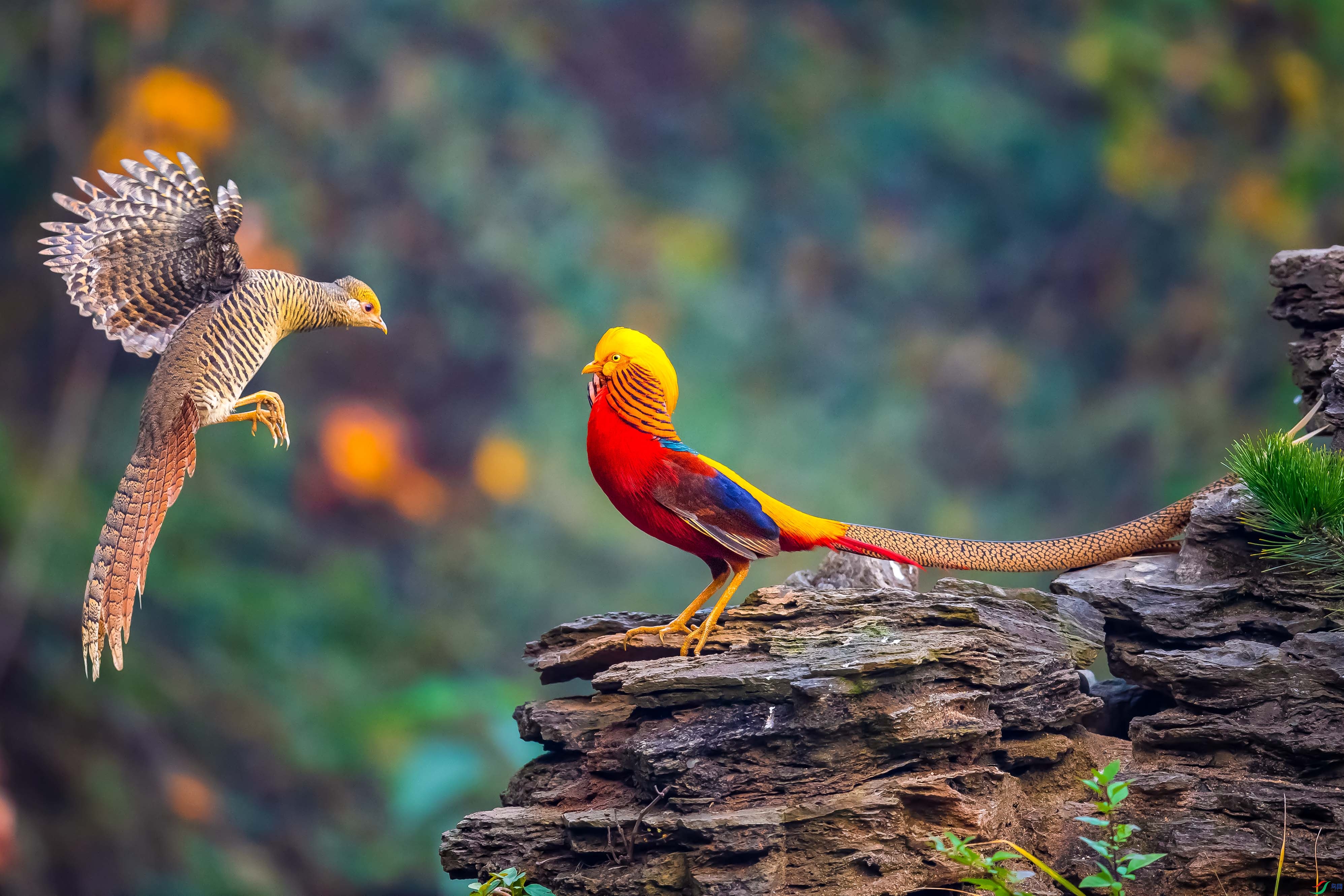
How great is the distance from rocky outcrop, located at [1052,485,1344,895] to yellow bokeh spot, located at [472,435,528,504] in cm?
287

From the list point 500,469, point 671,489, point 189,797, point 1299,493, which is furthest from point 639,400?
point 189,797

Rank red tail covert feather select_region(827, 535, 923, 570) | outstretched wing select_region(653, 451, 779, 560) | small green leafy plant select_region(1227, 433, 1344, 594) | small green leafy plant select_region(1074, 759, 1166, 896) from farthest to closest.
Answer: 1. red tail covert feather select_region(827, 535, 923, 570)
2. outstretched wing select_region(653, 451, 779, 560)
3. small green leafy plant select_region(1227, 433, 1344, 594)
4. small green leafy plant select_region(1074, 759, 1166, 896)

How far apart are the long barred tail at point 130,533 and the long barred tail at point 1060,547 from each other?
6.62 feet

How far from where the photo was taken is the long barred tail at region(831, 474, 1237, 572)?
11.4ft

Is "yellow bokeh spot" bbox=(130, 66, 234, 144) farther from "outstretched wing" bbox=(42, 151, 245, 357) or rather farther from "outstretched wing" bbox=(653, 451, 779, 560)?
"outstretched wing" bbox=(653, 451, 779, 560)

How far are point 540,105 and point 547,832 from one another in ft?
12.4

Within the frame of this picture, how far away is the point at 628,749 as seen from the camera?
112 inches

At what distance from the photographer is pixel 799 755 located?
9.20 feet

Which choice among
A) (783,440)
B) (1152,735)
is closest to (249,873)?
(783,440)

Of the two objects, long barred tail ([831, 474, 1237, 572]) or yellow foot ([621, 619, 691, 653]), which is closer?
yellow foot ([621, 619, 691, 653])

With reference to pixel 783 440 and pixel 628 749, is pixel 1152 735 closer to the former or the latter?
pixel 628 749

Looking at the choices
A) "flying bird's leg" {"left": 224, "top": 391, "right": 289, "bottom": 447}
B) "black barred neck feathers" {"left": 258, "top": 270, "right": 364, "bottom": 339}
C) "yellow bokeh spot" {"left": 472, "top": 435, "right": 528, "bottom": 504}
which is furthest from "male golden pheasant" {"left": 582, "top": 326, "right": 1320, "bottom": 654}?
"yellow bokeh spot" {"left": 472, "top": 435, "right": 528, "bottom": 504}

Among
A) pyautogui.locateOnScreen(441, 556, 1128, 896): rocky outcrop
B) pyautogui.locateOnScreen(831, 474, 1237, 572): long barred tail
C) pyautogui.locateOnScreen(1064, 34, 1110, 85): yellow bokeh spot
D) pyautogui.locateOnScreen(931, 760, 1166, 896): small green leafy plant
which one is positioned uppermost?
pyautogui.locateOnScreen(1064, 34, 1110, 85): yellow bokeh spot

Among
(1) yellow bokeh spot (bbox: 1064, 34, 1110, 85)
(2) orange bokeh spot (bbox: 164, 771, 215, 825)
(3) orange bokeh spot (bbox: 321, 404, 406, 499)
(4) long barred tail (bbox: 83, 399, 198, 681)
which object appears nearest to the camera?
(4) long barred tail (bbox: 83, 399, 198, 681)
